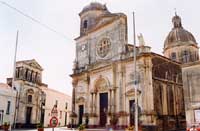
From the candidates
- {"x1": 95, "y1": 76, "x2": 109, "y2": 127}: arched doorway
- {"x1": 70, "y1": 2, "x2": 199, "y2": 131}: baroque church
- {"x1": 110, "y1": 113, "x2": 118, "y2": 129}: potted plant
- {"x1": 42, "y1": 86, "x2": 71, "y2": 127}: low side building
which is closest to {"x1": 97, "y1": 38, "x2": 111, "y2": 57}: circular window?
{"x1": 70, "y1": 2, "x2": 199, "y2": 131}: baroque church

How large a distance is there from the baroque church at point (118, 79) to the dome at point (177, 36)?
12047mm

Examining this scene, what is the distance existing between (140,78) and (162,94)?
2887mm

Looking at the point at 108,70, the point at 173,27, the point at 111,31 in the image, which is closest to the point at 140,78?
the point at 108,70

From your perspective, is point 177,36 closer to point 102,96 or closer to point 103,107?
point 102,96

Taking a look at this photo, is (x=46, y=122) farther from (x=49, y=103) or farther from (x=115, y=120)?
(x=115, y=120)

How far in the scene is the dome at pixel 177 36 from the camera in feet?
129

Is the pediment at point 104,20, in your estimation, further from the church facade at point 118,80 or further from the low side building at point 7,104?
the low side building at point 7,104

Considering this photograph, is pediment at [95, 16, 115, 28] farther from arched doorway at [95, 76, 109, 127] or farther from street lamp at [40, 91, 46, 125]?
street lamp at [40, 91, 46, 125]

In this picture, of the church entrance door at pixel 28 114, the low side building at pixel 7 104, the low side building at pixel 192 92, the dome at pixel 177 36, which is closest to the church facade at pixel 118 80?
the low side building at pixel 192 92

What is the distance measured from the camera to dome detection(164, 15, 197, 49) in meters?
39.3

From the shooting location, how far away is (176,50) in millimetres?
38906

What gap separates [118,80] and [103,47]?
5.73 metres

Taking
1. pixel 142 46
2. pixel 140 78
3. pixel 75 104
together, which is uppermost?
pixel 142 46

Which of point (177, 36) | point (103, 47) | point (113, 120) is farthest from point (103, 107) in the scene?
point (177, 36)
